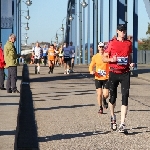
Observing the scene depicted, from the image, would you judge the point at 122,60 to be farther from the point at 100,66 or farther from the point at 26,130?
the point at 100,66

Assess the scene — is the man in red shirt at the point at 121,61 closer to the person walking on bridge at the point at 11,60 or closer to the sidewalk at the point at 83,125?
the sidewalk at the point at 83,125

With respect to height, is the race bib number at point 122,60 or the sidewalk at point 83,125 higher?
the race bib number at point 122,60

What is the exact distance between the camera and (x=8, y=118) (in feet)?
35.9

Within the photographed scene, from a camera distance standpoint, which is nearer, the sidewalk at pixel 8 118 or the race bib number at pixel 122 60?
the sidewalk at pixel 8 118

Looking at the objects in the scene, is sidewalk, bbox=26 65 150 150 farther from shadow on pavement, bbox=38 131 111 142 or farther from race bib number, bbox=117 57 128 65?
race bib number, bbox=117 57 128 65

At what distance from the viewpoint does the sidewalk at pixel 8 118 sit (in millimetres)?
8304

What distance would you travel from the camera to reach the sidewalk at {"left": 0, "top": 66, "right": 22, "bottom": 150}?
8.30m

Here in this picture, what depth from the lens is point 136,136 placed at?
31.7ft

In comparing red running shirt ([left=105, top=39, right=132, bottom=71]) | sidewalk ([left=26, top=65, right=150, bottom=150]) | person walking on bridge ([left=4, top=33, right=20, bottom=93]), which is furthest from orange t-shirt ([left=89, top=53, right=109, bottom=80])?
person walking on bridge ([left=4, top=33, right=20, bottom=93])

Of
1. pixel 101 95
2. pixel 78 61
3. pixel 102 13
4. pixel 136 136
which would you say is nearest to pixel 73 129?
pixel 136 136

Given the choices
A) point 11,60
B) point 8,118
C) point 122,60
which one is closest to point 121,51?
point 122,60

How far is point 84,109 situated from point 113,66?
149 inches

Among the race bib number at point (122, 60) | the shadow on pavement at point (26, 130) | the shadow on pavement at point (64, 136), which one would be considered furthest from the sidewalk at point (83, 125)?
the race bib number at point (122, 60)

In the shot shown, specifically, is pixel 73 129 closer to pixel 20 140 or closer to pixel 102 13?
pixel 20 140
